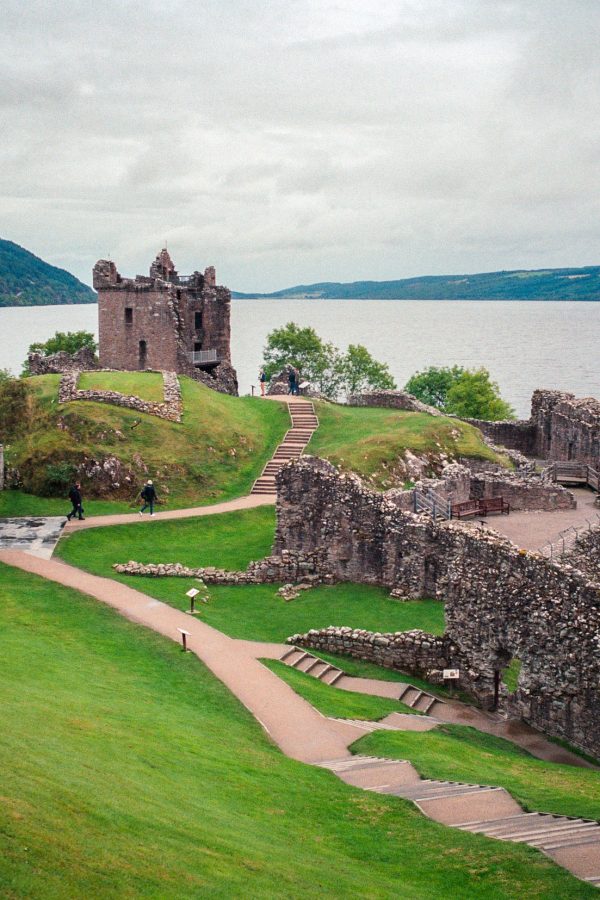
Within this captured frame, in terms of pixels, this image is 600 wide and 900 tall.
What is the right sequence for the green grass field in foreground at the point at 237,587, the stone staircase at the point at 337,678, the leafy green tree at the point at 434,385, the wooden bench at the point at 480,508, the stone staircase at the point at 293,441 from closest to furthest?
the stone staircase at the point at 337,678, the green grass field in foreground at the point at 237,587, the wooden bench at the point at 480,508, the stone staircase at the point at 293,441, the leafy green tree at the point at 434,385

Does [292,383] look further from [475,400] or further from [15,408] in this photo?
[475,400]

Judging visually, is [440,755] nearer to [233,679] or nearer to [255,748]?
[255,748]

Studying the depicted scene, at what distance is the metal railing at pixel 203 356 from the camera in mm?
75156

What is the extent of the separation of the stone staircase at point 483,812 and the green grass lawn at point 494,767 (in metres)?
0.45

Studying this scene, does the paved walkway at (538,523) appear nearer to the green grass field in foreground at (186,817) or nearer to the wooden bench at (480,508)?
the wooden bench at (480,508)

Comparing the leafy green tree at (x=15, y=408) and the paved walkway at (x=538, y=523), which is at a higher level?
the leafy green tree at (x=15, y=408)

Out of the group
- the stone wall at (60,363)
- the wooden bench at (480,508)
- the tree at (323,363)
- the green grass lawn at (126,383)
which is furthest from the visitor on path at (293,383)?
the tree at (323,363)

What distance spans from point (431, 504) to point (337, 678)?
11517 mm

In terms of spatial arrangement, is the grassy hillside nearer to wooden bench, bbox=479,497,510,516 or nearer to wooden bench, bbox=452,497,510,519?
wooden bench, bbox=452,497,510,519

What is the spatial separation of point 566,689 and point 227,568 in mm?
16411

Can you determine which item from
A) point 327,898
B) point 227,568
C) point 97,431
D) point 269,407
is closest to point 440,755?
point 327,898

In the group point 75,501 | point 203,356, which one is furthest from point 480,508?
point 203,356

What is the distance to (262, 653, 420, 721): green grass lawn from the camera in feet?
79.0

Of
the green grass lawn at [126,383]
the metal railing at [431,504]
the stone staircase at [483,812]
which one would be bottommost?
the stone staircase at [483,812]
